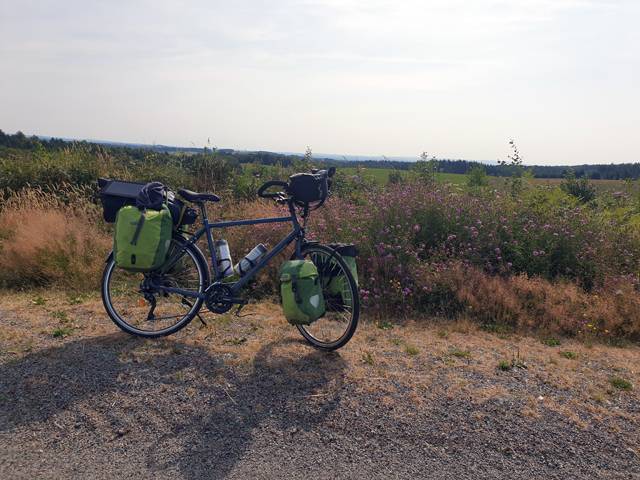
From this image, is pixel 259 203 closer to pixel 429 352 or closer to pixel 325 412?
pixel 429 352

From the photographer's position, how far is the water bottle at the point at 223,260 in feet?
14.5

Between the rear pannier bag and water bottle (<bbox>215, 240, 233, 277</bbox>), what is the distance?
13.2 inches

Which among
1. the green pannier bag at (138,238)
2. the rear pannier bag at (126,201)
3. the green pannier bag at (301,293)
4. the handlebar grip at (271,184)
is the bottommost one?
the green pannier bag at (301,293)

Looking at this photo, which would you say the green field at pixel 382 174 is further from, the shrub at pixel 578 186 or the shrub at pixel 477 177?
the shrub at pixel 578 186

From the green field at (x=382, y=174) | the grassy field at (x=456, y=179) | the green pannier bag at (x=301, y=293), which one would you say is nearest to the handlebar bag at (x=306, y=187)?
the green pannier bag at (x=301, y=293)

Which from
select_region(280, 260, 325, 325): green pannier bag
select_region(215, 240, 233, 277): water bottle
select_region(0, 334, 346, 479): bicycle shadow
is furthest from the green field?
select_region(0, 334, 346, 479): bicycle shadow

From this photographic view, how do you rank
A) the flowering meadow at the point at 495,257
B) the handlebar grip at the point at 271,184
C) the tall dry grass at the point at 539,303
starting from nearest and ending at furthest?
the handlebar grip at the point at 271,184 < the tall dry grass at the point at 539,303 < the flowering meadow at the point at 495,257

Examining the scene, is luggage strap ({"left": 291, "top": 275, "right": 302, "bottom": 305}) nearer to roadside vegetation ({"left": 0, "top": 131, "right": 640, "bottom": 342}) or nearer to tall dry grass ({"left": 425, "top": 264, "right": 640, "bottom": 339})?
roadside vegetation ({"left": 0, "top": 131, "right": 640, "bottom": 342})

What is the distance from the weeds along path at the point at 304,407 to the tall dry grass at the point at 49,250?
165 centimetres

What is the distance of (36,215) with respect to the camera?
7.54 metres

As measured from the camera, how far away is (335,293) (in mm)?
4227

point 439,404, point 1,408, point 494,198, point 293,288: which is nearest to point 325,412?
point 439,404

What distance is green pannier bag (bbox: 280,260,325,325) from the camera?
12.8ft

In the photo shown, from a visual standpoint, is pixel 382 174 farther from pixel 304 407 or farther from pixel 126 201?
pixel 304 407
